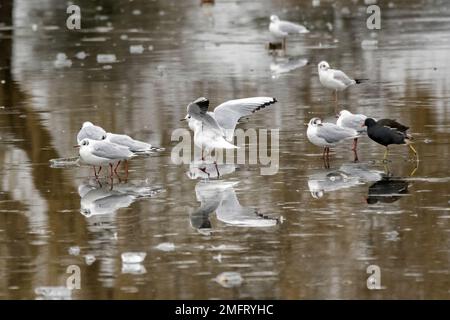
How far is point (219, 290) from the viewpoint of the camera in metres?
10.3

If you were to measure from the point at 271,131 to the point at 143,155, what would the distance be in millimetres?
2208

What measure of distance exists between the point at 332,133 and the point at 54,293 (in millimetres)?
6336

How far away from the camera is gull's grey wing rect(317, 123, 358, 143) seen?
15711mm

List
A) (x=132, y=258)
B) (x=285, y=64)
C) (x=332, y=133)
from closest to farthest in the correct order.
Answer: (x=132, y=258) < (x=332, y=133) < (x=285, y=64)

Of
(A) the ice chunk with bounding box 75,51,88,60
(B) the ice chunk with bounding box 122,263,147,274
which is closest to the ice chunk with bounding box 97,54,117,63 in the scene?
(A) the ice chunk with bounding box 75,51,88,60

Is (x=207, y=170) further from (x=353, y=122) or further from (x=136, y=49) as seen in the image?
(x=136, y=49)

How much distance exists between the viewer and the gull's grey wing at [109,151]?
48.0 feet

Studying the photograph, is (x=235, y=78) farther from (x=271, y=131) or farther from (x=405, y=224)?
(x=405, y=224)

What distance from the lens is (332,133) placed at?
15750mm

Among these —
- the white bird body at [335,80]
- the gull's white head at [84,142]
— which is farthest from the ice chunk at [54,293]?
the white bird body at [335,80]

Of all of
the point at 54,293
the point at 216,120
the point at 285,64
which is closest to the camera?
the point at 54,293

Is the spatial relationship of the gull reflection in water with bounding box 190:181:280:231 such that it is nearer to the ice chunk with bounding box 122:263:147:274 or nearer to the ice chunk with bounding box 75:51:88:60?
the ice chunk with bounding box 122:263:147:274

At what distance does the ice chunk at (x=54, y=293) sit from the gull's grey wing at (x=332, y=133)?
6076 millimetres

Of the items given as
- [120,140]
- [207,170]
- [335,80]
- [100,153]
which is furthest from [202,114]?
[335,80]
